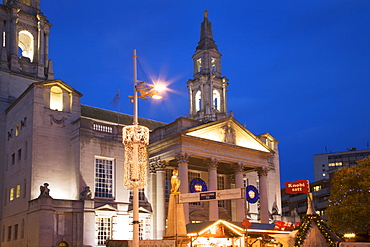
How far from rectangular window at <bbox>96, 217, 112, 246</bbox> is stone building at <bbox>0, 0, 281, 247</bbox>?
0.28 feet

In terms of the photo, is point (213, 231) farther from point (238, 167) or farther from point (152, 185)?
point (238, 167)

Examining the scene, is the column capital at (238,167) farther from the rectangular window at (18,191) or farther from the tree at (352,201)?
the rectangular window at (18,191)

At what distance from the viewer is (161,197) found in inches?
1821

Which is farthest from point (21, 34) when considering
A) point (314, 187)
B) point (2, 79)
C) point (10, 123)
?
point (314, 187)

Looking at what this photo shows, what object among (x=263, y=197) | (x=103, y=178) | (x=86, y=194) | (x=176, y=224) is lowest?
(x=176, y=224)

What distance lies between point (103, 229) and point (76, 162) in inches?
253

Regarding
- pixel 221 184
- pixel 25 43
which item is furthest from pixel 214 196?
pixel 25 43

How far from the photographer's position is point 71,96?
46.1 m

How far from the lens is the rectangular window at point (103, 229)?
42.2 metres

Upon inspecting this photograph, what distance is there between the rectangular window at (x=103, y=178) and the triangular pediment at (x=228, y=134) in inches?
322

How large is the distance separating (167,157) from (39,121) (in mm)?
12178

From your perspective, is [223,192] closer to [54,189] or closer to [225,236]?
[225,236]

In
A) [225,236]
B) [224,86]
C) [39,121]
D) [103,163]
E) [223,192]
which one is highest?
[224,86]

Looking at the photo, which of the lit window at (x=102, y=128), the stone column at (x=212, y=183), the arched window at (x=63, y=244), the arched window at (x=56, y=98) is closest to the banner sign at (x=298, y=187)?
the stone column at (x=212, y=183)
